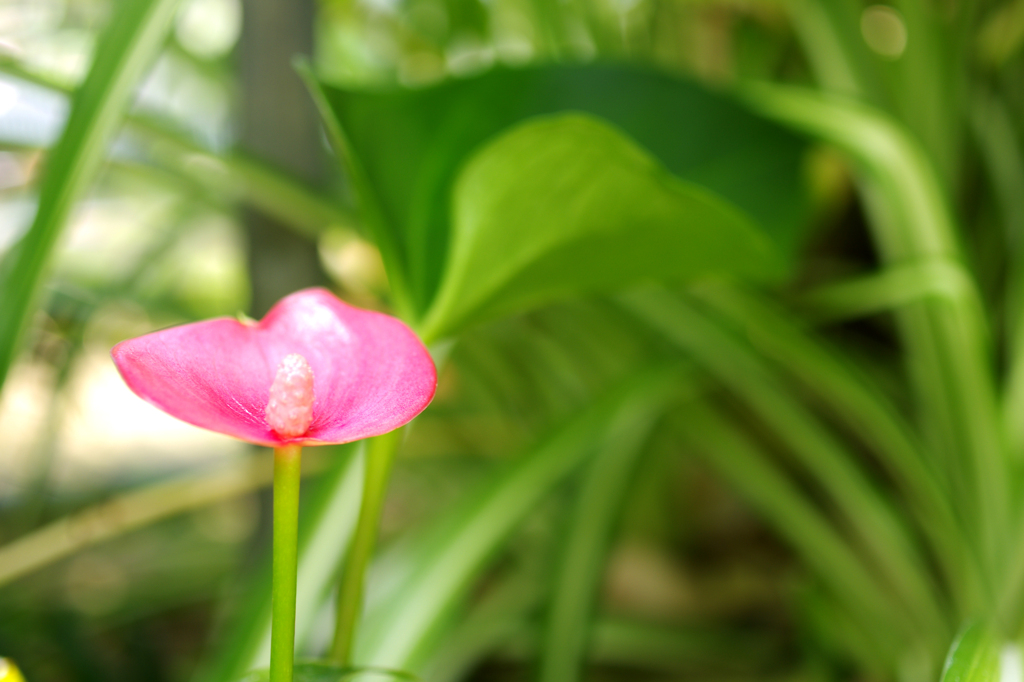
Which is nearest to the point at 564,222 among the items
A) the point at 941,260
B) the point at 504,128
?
the point at 504,128

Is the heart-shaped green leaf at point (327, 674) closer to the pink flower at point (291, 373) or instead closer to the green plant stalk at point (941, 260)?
the pink flower at point (291, 373)

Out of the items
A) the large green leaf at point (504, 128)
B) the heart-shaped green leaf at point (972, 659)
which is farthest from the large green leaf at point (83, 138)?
the heart-shaped green leaf at point (972, 659)

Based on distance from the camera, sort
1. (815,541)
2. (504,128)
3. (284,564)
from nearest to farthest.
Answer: (284,564) < (504,128) < (815,541)

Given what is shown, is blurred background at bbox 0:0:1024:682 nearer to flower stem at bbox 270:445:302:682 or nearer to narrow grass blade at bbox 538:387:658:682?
narrow grass blade at bbox 538:387:658:682

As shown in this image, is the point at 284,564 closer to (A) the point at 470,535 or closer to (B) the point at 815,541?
(A) the point at 470,535

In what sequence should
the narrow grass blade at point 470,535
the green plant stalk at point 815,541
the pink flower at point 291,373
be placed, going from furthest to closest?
the green plant stalk at point 815,541, the narrow grass blade at point 470,535, the pink flower at point 291,373

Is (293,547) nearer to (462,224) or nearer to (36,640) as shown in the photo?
(462,224)

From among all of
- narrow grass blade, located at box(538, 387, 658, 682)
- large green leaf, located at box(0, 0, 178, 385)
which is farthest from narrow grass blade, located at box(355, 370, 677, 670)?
large green leaf, located at box(0, 0, 178, 385)

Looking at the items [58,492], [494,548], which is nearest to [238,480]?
[494,548]
